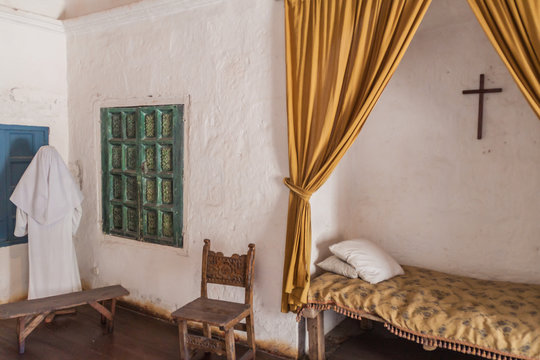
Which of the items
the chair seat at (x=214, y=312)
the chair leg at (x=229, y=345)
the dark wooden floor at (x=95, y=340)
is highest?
the chair seat at (x=214, y=312)

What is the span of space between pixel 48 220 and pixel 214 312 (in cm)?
217

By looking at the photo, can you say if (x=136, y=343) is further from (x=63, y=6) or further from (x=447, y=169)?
(x=63, y=6)

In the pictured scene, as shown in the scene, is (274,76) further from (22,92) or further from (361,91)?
(22,92)

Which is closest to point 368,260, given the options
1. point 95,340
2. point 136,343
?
point 136,343

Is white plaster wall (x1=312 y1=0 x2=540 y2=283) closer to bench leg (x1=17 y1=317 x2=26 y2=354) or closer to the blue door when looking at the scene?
bench leg (x1=17 y1=317 x2=26 y2=354)

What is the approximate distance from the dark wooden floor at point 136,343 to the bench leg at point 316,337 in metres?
0.23

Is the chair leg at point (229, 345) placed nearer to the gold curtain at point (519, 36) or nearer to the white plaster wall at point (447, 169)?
the white plaster wall at point (447, 169)

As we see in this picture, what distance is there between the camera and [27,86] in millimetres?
4582

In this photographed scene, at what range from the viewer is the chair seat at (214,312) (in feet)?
9.71

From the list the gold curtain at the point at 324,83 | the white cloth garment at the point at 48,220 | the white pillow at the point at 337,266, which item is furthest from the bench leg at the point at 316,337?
the white cloth garment at the point at 48,220

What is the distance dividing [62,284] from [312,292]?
8.90ft

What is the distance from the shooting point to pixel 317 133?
3.20 m

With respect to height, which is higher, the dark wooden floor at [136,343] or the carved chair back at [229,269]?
the carved chair back at [229,269]

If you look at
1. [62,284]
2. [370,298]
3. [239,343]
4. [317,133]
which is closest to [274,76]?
[317,133]
